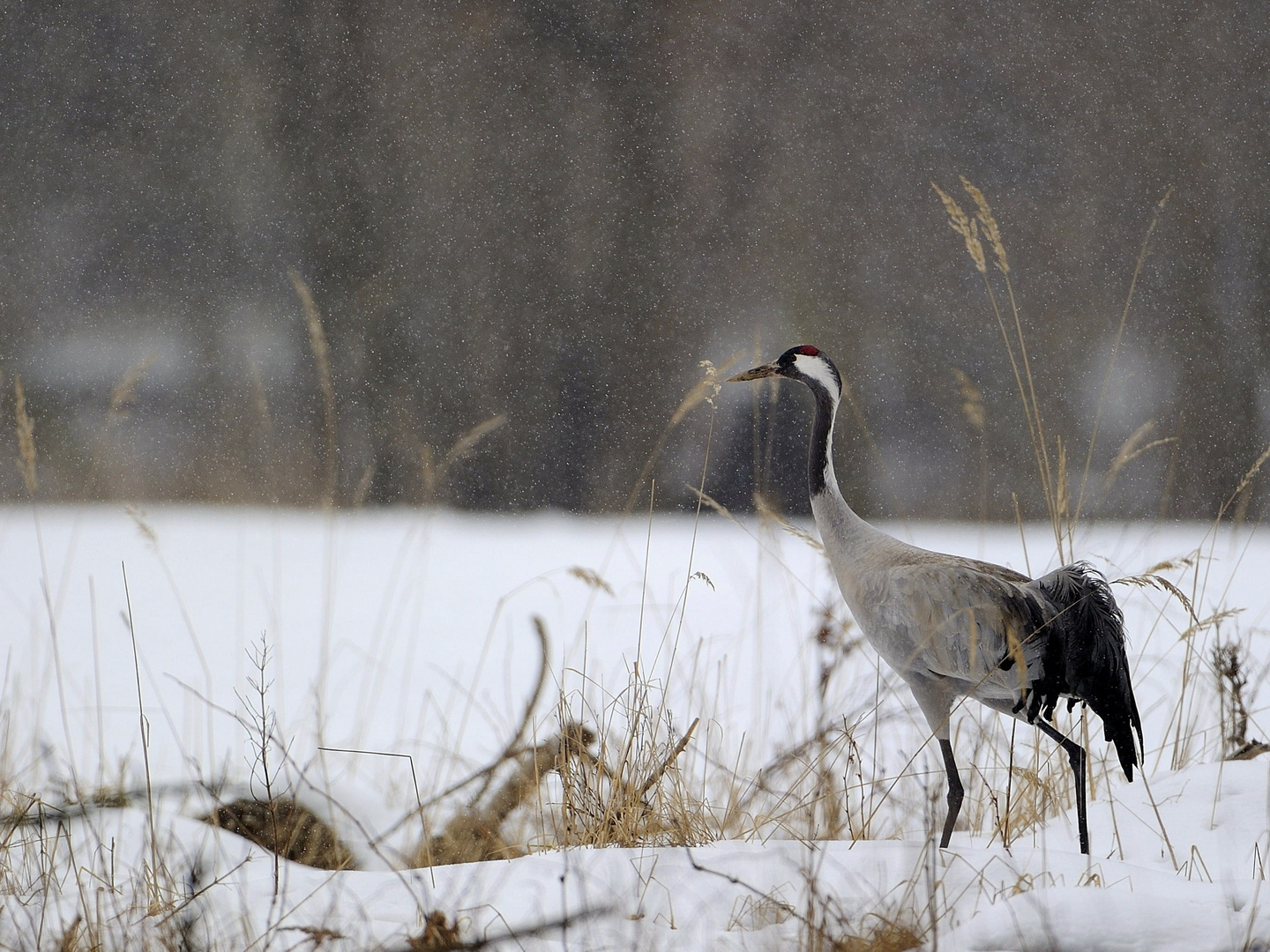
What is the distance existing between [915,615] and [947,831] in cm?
26

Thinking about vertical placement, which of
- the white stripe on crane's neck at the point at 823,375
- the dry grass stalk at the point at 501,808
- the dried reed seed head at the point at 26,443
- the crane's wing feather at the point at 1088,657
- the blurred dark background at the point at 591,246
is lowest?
the dry grass stalk at the point at 501,808

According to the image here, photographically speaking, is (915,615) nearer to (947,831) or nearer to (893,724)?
(947,831)

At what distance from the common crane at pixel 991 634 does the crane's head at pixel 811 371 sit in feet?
0.77

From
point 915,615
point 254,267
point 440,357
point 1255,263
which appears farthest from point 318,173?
point 915,615

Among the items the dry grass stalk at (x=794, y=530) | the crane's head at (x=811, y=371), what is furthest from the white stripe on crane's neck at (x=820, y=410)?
the dry grass stalk at (x=794, y=530)

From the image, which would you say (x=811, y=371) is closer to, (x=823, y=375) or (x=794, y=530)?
(x=823, y=375)

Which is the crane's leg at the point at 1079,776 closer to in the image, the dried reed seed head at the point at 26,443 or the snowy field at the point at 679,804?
the snowy field at the point at 679,804

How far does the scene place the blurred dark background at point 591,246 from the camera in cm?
584

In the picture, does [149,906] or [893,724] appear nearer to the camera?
[149,906]

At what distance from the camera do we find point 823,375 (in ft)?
4.66

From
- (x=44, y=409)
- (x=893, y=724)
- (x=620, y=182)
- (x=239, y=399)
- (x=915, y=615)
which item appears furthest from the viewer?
(x=620, y=182)

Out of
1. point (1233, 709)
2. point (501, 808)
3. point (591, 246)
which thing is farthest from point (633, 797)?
point (591, 246)

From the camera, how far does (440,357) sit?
655 cm

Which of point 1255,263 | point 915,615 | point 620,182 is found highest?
point 620,182
